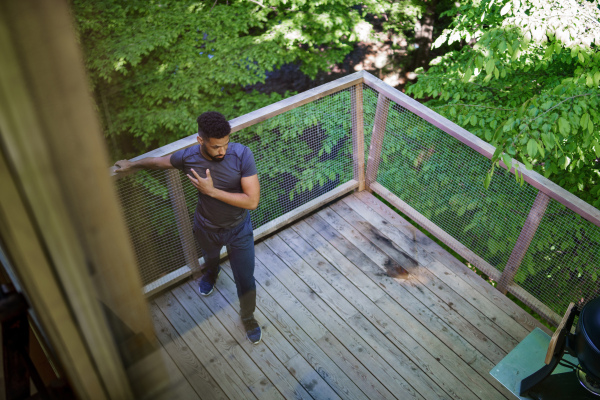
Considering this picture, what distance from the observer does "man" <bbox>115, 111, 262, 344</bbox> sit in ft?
8.79

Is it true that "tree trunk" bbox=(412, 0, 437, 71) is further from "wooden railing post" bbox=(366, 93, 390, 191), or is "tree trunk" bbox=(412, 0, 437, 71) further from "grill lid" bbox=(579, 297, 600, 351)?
"grill lid" bbox=(579, 297, 600, 351)

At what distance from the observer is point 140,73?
526 cm

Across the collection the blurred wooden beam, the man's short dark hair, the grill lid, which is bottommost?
the grill lid

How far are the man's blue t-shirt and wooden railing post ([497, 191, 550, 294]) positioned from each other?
1.89 meters

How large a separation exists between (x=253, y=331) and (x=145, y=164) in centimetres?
138

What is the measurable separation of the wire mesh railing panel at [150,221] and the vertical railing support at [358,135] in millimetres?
1729

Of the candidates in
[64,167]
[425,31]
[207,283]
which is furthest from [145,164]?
[425,31]

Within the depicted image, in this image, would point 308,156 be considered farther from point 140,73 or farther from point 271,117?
point 140,73

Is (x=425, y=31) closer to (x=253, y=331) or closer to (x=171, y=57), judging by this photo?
(x=171, y=57)

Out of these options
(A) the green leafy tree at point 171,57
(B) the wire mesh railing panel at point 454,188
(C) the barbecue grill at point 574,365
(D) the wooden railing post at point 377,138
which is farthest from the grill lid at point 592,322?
(A) the green leafy tree at point 171,57

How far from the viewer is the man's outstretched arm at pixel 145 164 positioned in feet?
9.11

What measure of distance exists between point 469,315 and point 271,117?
2.08 m

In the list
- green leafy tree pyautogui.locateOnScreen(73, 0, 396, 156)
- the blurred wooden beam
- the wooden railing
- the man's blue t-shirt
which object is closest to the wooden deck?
the wooden railing

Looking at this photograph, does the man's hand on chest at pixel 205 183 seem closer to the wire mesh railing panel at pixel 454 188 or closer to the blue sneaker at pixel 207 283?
the blue sneaker at pixel 207 283
